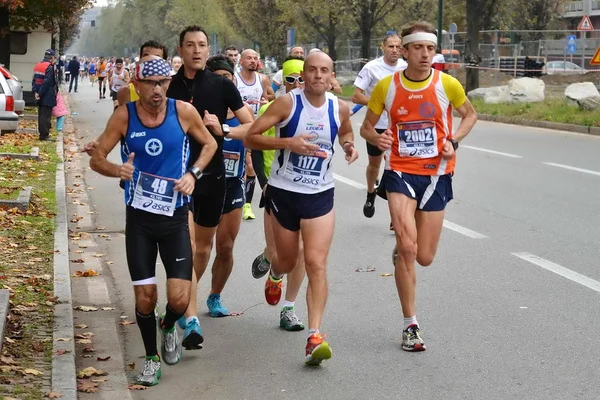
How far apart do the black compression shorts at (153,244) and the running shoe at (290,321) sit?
1.39m

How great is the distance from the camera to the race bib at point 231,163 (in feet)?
26.7

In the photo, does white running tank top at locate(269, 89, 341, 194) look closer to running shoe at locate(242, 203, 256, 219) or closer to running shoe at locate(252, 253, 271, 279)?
running shoe at locate(252, 253, 271, 279)

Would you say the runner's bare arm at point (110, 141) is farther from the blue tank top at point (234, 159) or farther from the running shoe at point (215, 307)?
the running shoe at point (215, 307)

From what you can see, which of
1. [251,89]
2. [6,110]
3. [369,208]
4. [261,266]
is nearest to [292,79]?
[261,266]

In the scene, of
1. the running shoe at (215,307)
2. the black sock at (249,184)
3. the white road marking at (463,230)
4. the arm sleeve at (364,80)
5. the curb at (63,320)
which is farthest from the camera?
the arm sleeve at (364,80)

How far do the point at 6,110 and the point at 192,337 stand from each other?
17.0 metres

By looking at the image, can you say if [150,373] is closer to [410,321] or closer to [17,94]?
[410,321]

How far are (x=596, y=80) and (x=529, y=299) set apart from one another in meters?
34.5

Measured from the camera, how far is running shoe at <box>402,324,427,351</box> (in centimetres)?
693

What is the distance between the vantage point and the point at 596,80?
4122 cm

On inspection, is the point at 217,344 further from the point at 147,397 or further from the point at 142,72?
the point at 142,72

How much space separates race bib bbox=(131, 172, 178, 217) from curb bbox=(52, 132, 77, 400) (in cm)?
100

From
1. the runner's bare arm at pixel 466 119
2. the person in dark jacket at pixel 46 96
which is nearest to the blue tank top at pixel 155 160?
the runner's bare arm at pixel 466 119

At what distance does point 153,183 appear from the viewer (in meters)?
6.23
